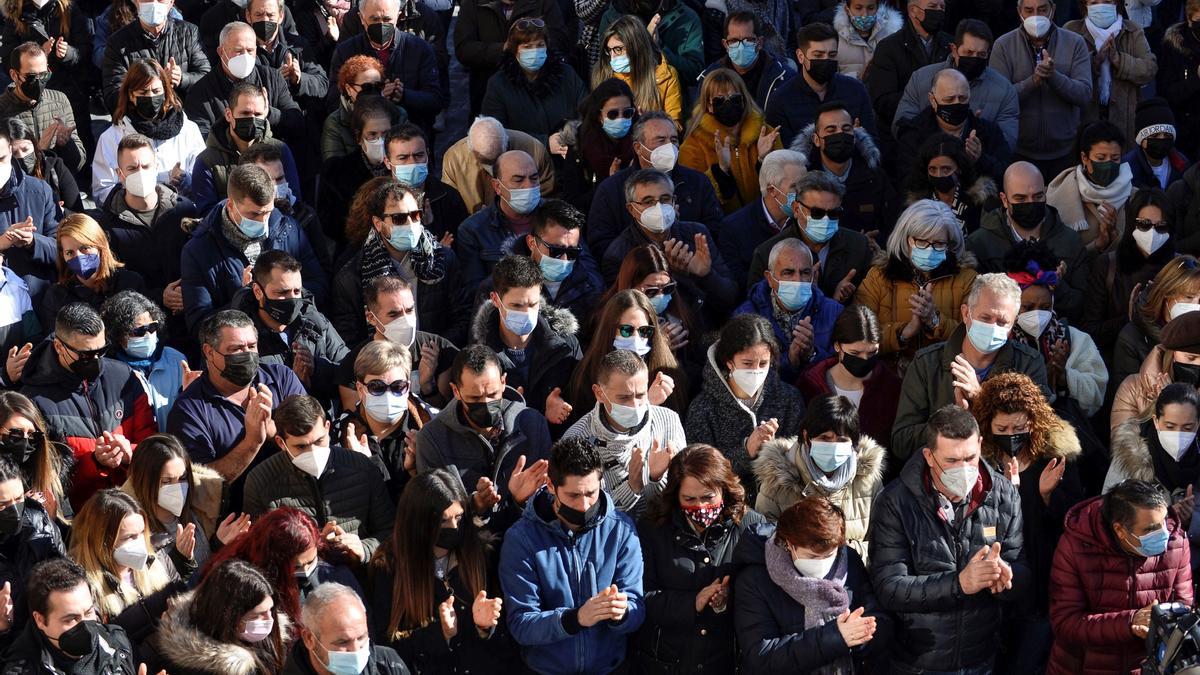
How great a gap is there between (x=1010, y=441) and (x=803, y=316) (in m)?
1.95

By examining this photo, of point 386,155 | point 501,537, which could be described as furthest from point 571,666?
point 386,155

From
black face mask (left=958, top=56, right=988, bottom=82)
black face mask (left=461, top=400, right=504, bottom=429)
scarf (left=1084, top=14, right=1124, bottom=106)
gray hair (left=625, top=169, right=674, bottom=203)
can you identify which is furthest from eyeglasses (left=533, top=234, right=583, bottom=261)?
scarf (left=1084, top=14, right=1124, bottom=106)

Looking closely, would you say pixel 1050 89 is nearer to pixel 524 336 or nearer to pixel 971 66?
pixel 971 66

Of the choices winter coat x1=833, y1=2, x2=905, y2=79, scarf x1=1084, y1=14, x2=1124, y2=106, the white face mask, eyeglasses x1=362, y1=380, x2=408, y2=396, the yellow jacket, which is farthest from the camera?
winter coat x1=833, y1=2, x2=905, y2=79

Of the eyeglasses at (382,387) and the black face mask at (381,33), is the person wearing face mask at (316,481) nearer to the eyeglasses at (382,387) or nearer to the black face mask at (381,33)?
the eyeglasses at (382,387)

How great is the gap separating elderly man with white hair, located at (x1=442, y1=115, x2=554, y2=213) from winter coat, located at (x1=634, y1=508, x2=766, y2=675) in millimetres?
4109

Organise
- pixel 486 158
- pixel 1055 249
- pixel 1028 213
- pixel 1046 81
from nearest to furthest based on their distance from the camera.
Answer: pixel 1028 213 → pixel 1055 249 → pixel 486 158 → pixel 1046 81

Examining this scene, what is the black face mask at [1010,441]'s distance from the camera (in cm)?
1019

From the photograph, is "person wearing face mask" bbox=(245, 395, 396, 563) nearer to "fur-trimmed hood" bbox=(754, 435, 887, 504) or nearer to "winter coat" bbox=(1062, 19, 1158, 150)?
"fur-trimmed hood" bbox=(754, 435, 887, 504)

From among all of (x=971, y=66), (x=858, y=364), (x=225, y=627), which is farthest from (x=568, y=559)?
(x=971, y=66)

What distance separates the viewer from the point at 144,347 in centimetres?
1121

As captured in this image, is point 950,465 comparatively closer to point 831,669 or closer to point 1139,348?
point 831,669

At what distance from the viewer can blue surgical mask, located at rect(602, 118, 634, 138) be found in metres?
13.4

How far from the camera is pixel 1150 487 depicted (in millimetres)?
9477
